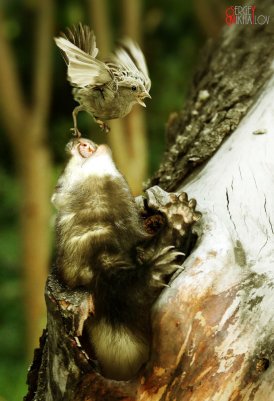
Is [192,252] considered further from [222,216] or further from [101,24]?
[101,24]

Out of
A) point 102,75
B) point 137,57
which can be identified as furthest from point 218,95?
point 102,75

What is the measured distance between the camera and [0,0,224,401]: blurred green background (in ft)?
19.4

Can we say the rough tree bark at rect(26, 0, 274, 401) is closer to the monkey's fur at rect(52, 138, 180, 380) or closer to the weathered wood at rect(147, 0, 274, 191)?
the monkey's fur at rect(52, 138, 180, 380)

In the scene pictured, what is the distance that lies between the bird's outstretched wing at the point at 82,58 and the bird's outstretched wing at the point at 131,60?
15cm

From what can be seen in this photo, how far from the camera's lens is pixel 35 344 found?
200 inches

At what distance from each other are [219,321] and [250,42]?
1.61 meters

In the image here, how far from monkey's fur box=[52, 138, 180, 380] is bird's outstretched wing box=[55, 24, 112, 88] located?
26 centimetres

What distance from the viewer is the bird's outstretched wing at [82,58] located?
1513 mm

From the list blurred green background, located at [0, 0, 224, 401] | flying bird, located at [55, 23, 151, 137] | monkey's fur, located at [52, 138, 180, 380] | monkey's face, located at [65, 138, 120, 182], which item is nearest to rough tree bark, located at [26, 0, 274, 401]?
monkey's fur, located at [52, 138, 180, 380]

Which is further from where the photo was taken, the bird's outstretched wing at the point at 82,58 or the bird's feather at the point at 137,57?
the bird's feather at the point at 137,57

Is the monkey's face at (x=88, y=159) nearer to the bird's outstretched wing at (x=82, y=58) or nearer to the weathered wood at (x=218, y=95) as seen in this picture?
the bird's outstretched wing at (x=82, y=58)

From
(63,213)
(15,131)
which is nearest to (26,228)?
(15,131)

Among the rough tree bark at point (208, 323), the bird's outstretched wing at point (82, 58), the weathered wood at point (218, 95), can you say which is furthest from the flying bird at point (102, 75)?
the weathered wood at point (218, 95)

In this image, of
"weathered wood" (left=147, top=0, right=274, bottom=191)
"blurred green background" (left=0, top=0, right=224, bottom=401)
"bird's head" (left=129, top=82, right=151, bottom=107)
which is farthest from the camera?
"blurred green background" (left=0, top=0, right=224, bottom=401)
